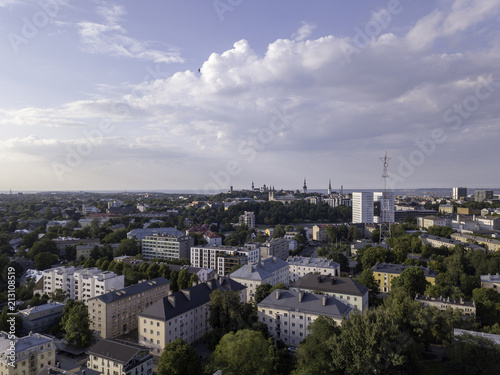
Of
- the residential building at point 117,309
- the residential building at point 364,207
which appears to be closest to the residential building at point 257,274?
the residential building at point 117,309

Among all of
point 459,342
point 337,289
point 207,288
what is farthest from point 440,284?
A: point 207,288

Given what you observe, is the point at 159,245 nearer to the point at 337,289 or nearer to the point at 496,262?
the point at 337,289

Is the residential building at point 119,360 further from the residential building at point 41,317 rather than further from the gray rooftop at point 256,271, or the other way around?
the gray rooftop at point 256,271

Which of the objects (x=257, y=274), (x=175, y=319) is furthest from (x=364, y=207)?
(x=175, y=319)

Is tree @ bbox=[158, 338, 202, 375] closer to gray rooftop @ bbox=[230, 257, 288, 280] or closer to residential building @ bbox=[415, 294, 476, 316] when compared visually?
gray rooftop @ bbox=[230, 257, 288, 280]

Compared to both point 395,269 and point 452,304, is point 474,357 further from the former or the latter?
point 395,269
